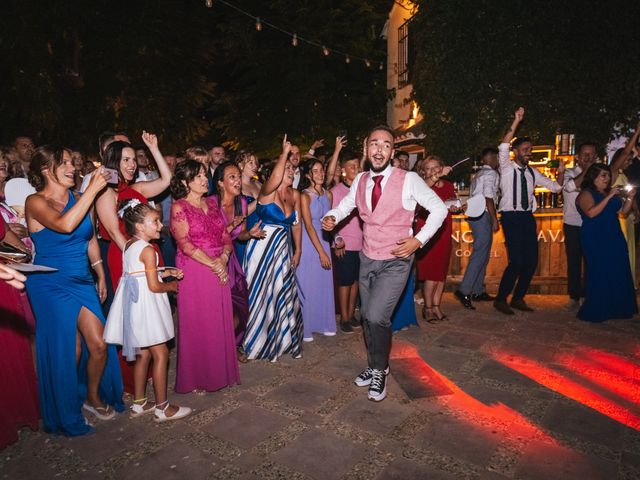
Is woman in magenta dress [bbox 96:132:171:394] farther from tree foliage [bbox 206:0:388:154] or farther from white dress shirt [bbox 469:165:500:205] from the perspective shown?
tree foliage [bbox 206:0:388:154]

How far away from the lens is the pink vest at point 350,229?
550cm

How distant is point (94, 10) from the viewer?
1402 cm

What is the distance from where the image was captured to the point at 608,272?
580cm

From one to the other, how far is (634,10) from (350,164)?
6.12 metres

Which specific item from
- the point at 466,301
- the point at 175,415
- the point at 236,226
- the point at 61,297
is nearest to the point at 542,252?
the point at 466,301

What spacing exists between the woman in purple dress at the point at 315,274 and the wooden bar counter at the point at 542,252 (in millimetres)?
2931

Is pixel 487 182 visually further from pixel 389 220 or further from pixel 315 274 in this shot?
pixel 389 220

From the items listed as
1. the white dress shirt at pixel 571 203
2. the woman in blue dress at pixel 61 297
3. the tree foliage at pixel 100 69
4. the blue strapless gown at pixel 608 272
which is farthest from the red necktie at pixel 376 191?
the tree foliage at pixel 100 69

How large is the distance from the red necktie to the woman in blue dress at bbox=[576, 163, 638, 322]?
11.2ft

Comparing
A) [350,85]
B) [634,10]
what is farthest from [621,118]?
[350,85]

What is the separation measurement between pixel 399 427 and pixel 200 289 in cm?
193

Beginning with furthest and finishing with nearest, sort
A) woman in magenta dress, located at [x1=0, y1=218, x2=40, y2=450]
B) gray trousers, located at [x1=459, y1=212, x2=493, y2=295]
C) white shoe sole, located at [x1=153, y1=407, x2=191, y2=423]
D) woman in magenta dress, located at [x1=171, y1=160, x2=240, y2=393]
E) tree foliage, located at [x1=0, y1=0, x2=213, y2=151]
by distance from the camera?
tree foliage, located at [x1=0, y1=0, x2=213, y2=151]
gray trousers, located at [x1=459, y1=212, x2=493, y2=295]
woman in magenta dress, located at [x1=171, y1=160, x2=240, y2=393]
white shoe sole, located at [x1=153, y1=407, x2=191, y2=423]
woman in magenta dress, located at [x1=0, y1=218, x2=40, y2=450]

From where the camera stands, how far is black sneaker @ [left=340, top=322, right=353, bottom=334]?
5556mm

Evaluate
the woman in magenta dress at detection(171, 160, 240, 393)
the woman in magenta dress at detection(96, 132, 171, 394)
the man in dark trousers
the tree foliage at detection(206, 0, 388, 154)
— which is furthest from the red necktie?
the tree foliage at detection(206, 0, 388, 154)
